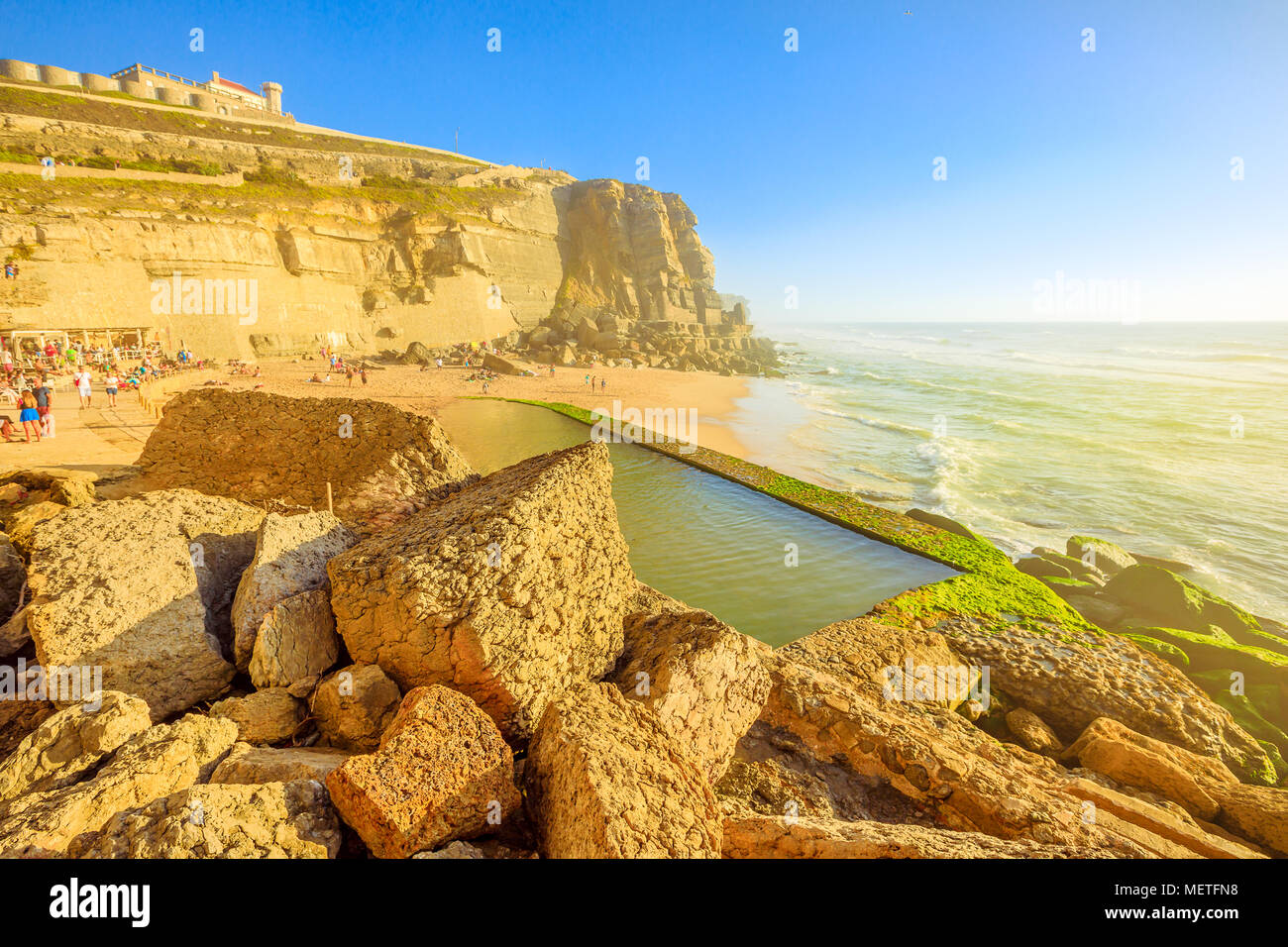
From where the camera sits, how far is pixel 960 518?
57.4ft

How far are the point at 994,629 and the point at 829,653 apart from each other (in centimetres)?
383

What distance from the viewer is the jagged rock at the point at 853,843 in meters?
3.06

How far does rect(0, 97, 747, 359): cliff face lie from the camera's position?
90.6ft

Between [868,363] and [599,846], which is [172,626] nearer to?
[599,846]

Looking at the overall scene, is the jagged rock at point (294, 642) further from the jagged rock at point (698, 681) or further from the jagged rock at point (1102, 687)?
the jagged rock at point (1102, 687)

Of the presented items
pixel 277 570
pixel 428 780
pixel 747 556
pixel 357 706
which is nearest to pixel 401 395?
pixel 747 556

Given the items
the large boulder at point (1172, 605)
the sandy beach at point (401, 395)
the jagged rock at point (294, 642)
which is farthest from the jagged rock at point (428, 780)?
the large boulder at point (1172, 605)

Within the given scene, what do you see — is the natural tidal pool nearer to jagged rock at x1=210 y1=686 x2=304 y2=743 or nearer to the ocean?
the ocean

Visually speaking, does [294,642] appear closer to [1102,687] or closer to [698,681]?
[698,681]

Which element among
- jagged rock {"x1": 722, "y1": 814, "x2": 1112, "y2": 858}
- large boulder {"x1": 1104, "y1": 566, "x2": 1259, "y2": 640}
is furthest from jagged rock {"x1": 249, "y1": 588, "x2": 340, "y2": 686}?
large boulder {"x1": 1104, "y1": 566, "x2": 1259, "y2": 640}

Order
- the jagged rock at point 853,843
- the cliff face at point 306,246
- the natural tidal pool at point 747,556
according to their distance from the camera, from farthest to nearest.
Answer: the cliff face at point 306,246 → the natural tidal pool at point 747,556 → the jagged rock at point 853,843

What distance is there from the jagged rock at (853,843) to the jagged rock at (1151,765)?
3.97m
